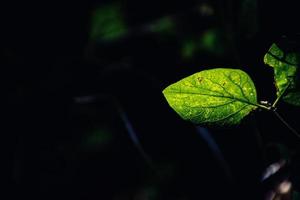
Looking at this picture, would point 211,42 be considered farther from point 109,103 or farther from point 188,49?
point 109,103

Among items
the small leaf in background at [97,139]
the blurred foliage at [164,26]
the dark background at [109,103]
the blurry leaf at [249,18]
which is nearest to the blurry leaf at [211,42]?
the dark background at [109,103]

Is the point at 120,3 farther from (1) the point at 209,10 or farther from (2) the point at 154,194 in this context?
(2) the point at 154,194

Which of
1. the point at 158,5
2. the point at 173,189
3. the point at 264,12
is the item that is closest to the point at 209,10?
the point at 158,5

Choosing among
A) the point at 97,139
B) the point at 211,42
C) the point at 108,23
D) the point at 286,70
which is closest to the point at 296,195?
the point at 286,70

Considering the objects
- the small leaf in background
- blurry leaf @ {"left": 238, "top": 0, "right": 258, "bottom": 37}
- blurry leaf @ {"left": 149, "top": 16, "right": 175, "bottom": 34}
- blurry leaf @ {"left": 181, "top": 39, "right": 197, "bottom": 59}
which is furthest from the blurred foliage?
blurry leaf @ {"left": 238, "top": 0, "right": 258, "bottom": 37}

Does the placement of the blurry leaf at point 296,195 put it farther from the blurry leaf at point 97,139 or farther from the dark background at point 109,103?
the blurry leaf at point 97,139

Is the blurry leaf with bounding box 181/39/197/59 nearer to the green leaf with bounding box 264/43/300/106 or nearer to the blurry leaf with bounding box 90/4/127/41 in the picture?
the blurry leaf with bounding box 90/4/127/41
